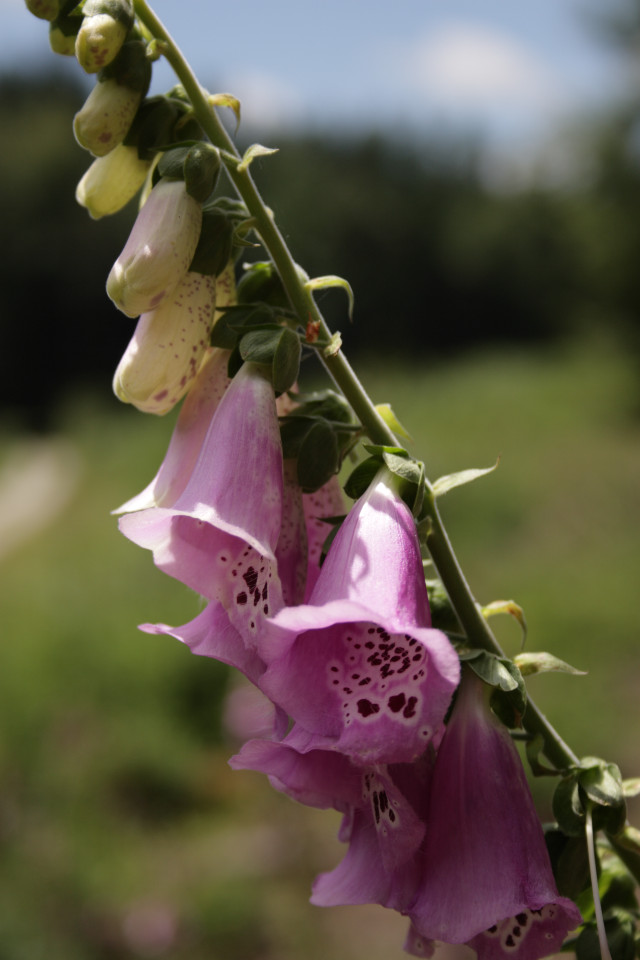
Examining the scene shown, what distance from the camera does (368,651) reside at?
24.7 inches

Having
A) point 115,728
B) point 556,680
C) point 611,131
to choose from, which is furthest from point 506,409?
point 115,728

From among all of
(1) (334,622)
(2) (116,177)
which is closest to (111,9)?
(2) (116,177)

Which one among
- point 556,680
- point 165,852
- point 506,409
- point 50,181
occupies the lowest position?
point 165,852

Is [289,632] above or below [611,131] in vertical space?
below

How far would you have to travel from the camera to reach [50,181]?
71.2 ft

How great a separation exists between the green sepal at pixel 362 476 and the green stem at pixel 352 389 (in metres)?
0.02

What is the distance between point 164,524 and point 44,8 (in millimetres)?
430

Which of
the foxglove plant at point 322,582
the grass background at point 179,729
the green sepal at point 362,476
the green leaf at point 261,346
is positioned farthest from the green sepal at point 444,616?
the grass background at point 179,729

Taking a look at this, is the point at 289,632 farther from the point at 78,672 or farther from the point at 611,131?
the point at 611,131

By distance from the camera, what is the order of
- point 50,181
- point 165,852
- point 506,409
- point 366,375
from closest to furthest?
point 165,852 → point 506,409 → point 366,375 → point 50,181

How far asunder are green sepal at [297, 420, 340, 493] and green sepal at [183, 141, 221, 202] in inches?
7.5

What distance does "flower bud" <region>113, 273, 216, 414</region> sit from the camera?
0.74 m

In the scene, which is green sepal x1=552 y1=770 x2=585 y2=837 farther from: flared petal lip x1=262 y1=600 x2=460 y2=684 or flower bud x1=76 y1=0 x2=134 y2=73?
flower bud x1=76 y1=0 x2=134 y2=73

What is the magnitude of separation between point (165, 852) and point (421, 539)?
3.34 metres
